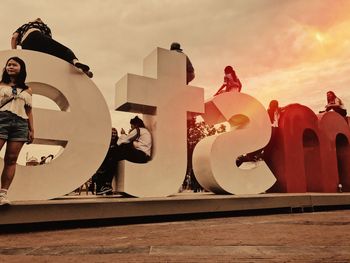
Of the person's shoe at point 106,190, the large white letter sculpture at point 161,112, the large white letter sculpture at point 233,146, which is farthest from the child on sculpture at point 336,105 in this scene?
the person's shoe at point 106,190

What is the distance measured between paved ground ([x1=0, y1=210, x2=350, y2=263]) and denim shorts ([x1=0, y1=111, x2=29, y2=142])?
3.40 ft

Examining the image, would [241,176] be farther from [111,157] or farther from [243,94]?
[111,157]

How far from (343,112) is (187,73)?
4.86 meters

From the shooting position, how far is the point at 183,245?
2.71m

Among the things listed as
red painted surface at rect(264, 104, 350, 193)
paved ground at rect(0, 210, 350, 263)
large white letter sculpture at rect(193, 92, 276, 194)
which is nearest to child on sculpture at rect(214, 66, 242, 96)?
large white letter sculpture at rect(193, 92, 276, 194)

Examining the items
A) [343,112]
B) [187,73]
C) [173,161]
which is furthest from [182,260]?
[343,112]

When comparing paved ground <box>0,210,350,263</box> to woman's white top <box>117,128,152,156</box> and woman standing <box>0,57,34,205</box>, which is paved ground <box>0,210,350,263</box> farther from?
woman's white top <box>117,128,152,156</box>

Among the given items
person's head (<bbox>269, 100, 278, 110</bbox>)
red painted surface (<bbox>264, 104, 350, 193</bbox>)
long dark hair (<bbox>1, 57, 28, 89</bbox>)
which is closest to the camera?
long dark hair (<bbox>1, 57, 28, 89</bbox>)

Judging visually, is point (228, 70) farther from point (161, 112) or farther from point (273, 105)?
point (161, 112)

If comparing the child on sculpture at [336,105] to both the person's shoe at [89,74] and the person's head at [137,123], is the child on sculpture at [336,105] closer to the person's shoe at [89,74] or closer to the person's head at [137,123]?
the person's head at [137,123]

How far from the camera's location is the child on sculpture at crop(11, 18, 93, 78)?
502 cm

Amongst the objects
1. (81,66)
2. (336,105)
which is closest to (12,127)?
(81,66)

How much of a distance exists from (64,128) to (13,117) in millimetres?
1045

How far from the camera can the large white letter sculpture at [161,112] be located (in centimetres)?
524
